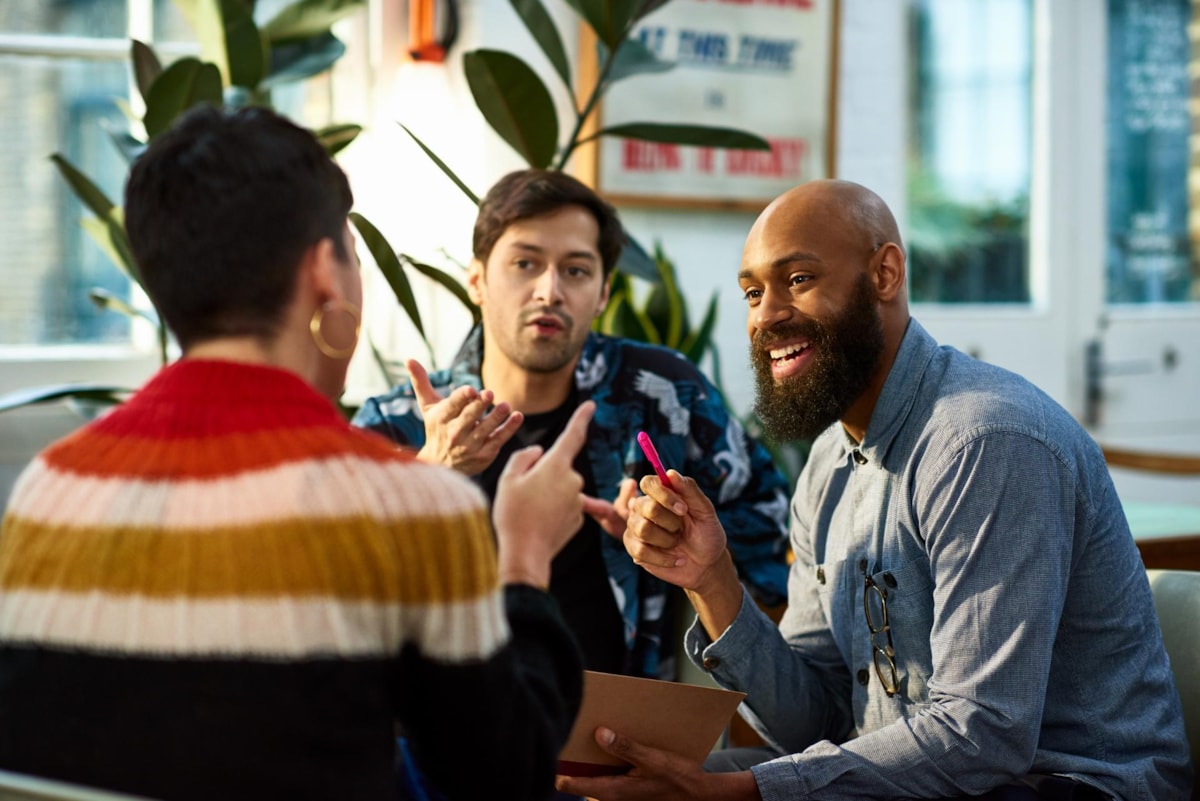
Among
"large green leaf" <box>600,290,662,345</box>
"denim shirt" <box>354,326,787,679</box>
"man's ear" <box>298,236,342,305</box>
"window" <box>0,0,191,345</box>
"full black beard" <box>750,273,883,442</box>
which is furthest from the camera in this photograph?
"window" <box>0,0,191,345</box>

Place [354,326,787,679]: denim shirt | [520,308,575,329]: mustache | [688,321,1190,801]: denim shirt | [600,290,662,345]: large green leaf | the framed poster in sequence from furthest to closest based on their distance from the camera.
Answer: the framed poster → [600,290,662,345]: large green leaf → [520,308,575,329]: mustache → [354,326,787,679]: denim shirt → [688,321,1190,801]: denim shirt

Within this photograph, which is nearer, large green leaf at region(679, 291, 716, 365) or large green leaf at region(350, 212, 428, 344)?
large green leaf at region(350, 212, 428, 344)

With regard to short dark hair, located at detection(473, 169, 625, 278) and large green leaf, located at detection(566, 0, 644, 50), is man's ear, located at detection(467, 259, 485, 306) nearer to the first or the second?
short dark hair, located at detection(473, 169, 625, 278)

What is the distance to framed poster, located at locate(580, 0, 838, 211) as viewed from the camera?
334cm

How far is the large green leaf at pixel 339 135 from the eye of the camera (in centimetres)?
258

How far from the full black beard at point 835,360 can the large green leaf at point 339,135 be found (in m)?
1.24

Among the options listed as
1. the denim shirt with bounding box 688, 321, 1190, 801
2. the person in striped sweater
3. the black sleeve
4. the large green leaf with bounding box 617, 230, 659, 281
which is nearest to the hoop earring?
the person in striped sweater

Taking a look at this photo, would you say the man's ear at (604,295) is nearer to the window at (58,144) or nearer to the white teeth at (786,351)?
the white teeth at (786,351)

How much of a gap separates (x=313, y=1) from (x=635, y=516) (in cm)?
165

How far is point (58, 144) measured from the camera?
311 cm

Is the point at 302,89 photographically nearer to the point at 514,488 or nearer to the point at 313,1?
the point at 313,1

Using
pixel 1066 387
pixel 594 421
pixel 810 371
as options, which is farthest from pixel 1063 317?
pixel 810 371

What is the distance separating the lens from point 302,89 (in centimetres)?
326

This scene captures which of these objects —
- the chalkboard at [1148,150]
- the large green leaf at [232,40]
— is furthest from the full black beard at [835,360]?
the chalkboard at [1148,150]
